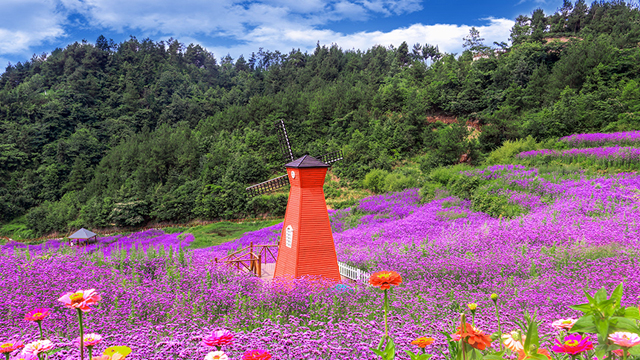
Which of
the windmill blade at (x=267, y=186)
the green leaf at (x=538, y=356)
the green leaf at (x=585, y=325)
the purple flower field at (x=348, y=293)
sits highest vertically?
the green leaf at (x=585, y=325)

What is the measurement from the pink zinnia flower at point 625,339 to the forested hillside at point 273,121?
22.4 meters

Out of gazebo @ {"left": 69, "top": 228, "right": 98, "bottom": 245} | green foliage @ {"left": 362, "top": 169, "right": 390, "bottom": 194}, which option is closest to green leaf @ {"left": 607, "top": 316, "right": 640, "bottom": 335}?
green foliage @ {"left": 362, "top": 169, "right": 390, "bottom": 194}

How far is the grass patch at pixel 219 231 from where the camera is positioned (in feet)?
63.2

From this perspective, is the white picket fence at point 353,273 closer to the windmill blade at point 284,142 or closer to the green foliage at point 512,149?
the green foliage at point 512,149

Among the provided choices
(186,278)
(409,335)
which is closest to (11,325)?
(186,278)

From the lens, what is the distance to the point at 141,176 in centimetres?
2930

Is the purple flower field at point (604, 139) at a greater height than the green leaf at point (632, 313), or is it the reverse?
the purple flower field at point (604, 139)

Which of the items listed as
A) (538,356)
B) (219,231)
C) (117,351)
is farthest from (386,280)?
(219,231)

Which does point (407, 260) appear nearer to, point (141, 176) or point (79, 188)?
point (141, 176)

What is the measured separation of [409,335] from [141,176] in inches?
1196

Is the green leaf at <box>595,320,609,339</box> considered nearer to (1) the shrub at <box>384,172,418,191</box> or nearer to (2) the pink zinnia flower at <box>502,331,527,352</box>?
(2) the pink zinnia flower at <box>502,331,527,352</box>

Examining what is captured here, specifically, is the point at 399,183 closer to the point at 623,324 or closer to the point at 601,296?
the point at 601,296

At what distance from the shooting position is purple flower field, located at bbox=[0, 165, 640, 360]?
3.58m

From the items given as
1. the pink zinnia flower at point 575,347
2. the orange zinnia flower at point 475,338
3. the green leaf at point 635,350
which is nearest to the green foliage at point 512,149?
the pink zinnia flower at point 575,347
